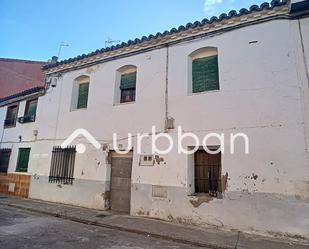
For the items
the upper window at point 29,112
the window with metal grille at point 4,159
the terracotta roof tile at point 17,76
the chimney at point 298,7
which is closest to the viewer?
the chimney at point 298,7

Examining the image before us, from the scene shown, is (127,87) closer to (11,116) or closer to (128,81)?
(128,81)

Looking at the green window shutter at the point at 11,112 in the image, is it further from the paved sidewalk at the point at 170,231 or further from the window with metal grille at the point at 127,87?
the window with metal grille at the point at 127,87

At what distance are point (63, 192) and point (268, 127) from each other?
7.49 metres

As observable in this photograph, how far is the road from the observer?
482cm

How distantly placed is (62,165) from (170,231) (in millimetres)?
5602

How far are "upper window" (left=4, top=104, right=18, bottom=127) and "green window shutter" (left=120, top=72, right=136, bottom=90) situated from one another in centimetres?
711

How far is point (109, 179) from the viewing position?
828 cm

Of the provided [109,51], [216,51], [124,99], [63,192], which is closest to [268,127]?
[216,51]

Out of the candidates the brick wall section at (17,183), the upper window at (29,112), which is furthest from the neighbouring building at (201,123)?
the upper window at (29,112)

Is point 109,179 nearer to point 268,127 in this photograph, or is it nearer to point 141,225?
point 141,225

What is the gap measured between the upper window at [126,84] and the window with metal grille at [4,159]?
23.9ft

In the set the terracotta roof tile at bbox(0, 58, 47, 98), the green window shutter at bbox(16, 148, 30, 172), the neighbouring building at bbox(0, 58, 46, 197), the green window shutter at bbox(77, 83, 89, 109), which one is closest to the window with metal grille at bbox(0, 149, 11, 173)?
the neighbouring building at bbox(0, 58, 46, 197)

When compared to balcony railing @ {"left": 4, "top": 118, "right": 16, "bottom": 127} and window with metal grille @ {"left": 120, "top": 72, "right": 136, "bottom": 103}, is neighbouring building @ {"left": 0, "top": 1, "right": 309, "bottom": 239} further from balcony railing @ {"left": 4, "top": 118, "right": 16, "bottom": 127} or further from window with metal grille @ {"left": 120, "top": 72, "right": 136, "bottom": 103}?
balcony railing @ {"left": 4, "top": 118, "right": 16, "bottom": 127}

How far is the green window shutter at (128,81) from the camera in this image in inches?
340
